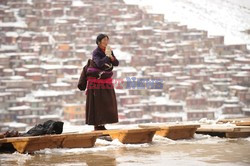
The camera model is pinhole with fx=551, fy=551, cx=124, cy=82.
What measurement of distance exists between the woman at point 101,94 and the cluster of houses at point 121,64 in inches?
1272

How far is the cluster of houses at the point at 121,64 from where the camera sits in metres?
39.7

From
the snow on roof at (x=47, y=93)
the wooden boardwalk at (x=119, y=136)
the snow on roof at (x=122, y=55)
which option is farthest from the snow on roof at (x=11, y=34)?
the wooden boardwalk at (x=119, y=136)

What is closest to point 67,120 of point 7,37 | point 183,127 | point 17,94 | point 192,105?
point 17,94

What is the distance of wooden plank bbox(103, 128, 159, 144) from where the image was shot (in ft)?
10.0

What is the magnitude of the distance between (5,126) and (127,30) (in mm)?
27909

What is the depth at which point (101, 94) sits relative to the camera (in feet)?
10.9

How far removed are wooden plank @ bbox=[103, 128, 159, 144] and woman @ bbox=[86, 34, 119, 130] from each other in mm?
224

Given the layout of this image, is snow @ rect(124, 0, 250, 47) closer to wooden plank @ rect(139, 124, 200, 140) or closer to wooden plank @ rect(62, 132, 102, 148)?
wooden plank @ rect(139, 124, 200, 140)

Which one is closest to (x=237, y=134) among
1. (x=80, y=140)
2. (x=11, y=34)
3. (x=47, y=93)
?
(x=80, y=140)

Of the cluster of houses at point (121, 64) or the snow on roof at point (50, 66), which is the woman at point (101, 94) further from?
the snow on roof at point (50, 66)

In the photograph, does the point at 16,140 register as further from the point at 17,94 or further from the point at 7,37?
the point at 7,37

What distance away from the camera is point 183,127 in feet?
10.9

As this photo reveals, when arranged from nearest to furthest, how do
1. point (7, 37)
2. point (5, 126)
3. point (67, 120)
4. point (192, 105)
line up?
point (5, 126) < point (67, 120) < point (192, 105) < point (7, 37)

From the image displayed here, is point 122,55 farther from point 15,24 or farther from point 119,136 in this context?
point 119,136
